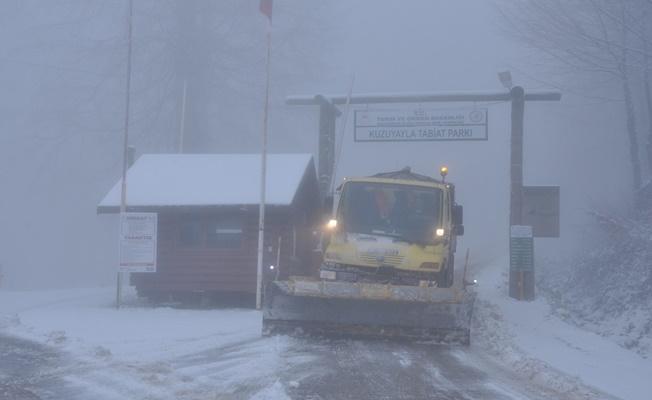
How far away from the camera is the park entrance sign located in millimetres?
21781

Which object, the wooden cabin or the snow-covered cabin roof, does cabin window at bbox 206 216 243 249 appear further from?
the snow-covered cabin roof

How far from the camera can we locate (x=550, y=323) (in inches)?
709

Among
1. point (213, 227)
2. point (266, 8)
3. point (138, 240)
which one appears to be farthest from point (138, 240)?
point (266, 8)

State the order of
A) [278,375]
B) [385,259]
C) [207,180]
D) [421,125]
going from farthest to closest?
1. [207,180]
2. [421,125]
3. [385,259]
4. [278,375]

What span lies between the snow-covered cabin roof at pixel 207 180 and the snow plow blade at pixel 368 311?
Answer: 7555 millimetres

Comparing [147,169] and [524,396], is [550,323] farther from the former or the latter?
[147,169]

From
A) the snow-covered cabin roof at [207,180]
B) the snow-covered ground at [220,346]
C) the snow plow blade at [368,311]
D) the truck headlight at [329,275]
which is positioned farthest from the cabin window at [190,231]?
the snow plow blade at [368,311]

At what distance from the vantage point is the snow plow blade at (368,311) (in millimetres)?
12891

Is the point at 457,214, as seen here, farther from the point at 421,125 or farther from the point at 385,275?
the point at 421,125

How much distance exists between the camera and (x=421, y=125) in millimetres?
22000

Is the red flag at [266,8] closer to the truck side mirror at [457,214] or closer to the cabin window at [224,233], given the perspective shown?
the cabin window at [224,233]

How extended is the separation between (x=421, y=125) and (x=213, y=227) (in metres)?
6.41

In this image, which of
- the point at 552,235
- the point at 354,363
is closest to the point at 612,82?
the point at 552,235

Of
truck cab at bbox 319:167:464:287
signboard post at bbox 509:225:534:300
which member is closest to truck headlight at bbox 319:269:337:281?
truck cab at bbox 319:167:464:287
